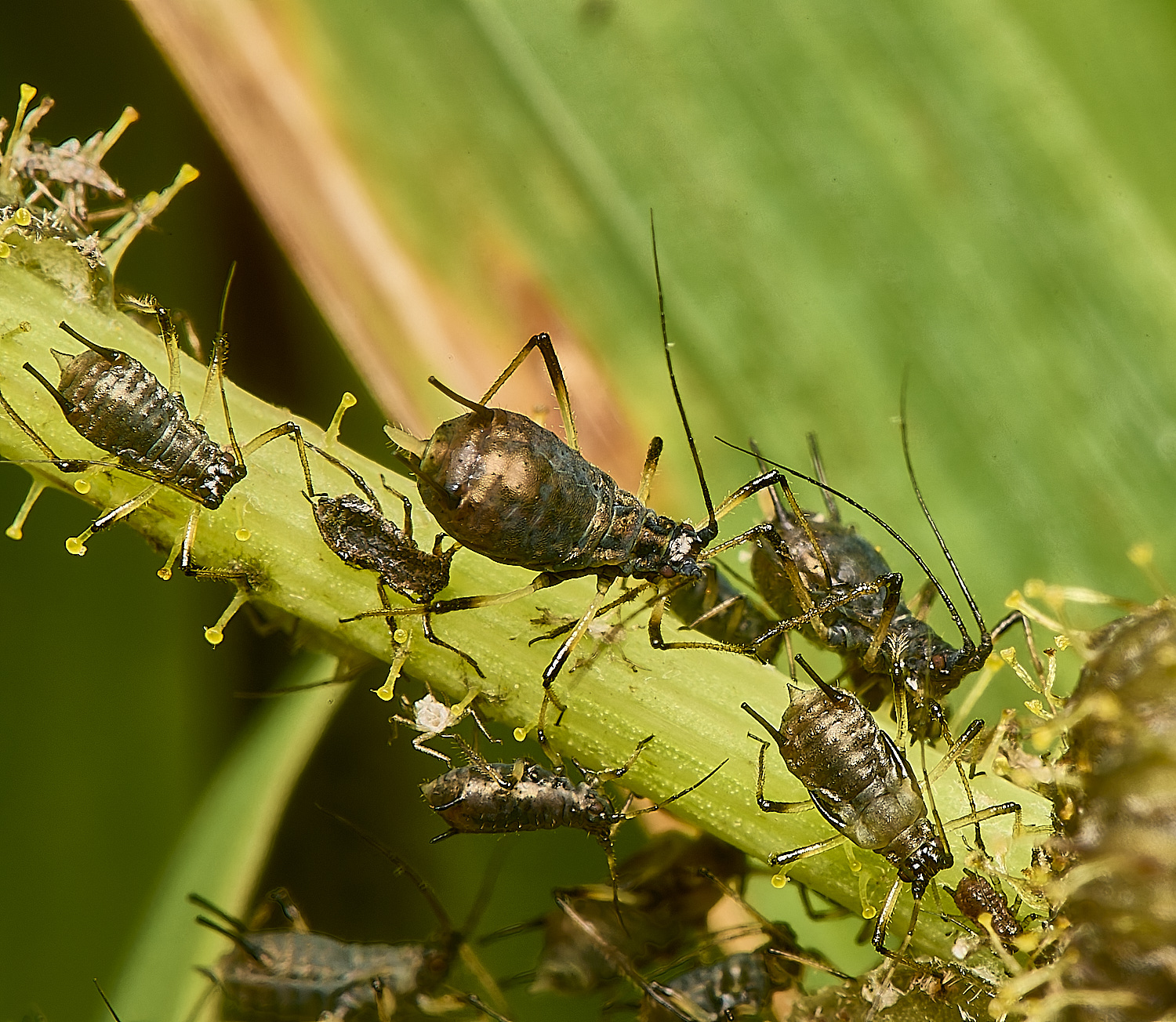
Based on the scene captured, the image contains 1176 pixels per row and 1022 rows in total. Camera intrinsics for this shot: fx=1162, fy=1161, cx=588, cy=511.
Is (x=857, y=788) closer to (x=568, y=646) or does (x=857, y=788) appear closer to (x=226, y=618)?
(x=568, y=646)

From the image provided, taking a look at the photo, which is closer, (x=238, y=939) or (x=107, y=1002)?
(x=107, y=1002)

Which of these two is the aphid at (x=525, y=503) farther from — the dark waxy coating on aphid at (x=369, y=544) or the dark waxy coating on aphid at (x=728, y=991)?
the dark waxy coating on aphid at (x=728, y=991)

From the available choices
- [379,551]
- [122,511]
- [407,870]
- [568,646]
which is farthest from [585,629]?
[407,870]

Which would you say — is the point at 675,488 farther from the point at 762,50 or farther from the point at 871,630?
the point at 762,50

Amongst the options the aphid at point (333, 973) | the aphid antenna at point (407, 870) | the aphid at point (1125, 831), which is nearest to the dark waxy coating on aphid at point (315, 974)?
the aphid at point (333, 973)

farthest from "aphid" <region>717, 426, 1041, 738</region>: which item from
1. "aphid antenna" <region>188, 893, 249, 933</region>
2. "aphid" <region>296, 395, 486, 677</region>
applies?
"aphid antenna" <region>188, 893, 249, 933</region>

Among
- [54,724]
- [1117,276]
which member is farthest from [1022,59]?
[54,724]
